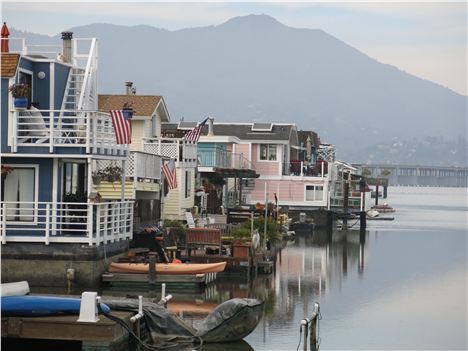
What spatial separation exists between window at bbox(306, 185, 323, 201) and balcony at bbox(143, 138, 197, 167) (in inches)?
956

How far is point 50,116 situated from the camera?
35.5 m

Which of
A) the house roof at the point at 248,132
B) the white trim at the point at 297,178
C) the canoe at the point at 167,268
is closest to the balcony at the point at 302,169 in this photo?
the white trim at the point at 297,178

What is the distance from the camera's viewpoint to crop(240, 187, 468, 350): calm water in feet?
105

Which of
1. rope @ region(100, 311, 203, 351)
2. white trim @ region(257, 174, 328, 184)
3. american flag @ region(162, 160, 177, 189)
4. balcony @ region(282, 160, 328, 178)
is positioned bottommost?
rope @ region(100, 311, 203, 351)

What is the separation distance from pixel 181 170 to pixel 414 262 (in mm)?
12067

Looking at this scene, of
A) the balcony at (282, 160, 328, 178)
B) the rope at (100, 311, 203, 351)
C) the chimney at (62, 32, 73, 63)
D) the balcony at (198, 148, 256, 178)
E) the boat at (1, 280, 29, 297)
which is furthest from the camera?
the balcony at (282, 160, 328, 178)

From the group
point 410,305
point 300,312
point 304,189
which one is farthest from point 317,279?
point 304,189

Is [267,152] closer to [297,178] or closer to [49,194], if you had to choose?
[297,178]

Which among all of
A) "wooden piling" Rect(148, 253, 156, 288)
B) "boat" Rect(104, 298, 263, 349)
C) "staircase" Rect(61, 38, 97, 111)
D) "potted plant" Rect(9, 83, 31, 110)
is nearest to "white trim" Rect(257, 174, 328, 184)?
"staircase" Rect(61, 38, 97, 111)

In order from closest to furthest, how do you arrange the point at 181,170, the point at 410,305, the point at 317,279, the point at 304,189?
the point at 410,305, the point at 317,279, the point at 181,170, the point at 304,189

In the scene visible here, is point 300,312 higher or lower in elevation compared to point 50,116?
lower

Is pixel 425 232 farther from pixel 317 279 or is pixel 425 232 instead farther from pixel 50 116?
pixel 50 116

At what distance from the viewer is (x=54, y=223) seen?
116 feet

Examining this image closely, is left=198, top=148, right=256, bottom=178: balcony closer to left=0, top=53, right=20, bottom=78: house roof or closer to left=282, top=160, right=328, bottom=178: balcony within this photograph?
left=282, top=160, right=328, bottom=178: balcony
